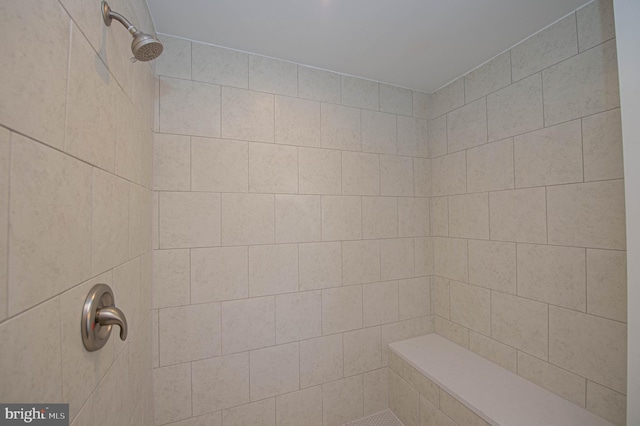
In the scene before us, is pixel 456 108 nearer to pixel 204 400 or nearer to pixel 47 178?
pixel 47 178

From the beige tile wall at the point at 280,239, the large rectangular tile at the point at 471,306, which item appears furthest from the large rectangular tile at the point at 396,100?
the large rectangular tile at the point at 471,306

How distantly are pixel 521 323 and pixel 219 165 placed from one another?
1.85m

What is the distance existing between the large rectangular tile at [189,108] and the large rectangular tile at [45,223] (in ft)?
2.50

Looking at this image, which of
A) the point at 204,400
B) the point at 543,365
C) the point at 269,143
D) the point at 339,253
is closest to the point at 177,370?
the point at 204,400

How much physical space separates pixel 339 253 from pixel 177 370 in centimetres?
106

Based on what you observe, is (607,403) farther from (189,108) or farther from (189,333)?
(189,108)

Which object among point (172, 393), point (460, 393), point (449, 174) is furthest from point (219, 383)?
point (449, 174)

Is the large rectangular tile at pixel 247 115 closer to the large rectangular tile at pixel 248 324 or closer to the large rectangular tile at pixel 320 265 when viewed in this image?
the large rectangular tile at pixel 320 265

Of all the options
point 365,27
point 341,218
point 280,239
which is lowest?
point 280,239

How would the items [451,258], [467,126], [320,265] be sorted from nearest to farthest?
[320,265] → [467,126] → [451,258]

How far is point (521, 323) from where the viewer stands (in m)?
1.31

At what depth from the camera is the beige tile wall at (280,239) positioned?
4.07ft

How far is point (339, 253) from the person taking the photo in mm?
1566

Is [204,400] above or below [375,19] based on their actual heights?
below
